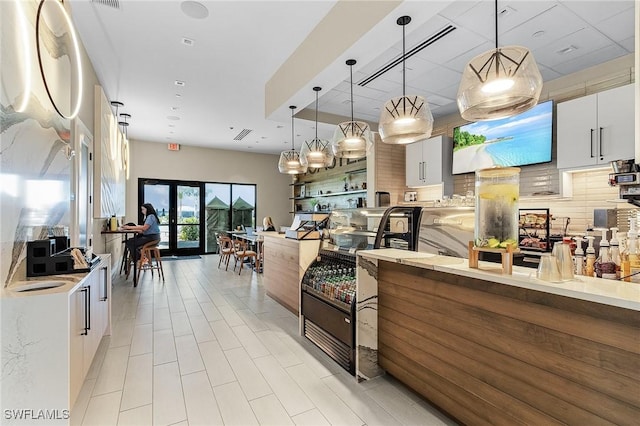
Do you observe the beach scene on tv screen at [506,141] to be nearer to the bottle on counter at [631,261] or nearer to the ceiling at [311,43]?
the ceiling at [311,43]

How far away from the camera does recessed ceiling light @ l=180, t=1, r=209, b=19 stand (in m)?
3.14

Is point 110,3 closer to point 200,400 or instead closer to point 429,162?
point 200,400

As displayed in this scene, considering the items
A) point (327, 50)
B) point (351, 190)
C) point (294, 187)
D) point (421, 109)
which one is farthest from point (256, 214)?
point (421, 109)

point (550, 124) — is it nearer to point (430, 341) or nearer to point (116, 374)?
point (430, 341)

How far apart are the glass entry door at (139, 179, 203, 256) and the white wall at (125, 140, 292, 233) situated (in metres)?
0.26

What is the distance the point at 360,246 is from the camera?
10.00 ft

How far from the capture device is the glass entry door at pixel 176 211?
950 cm

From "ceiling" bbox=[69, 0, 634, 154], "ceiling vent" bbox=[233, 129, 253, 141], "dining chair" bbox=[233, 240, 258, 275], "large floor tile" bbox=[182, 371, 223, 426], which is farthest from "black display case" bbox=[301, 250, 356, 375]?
"ceiling vent" bbox=[233, 129, 253, 141]

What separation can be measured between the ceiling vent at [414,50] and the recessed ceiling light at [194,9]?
7.70ft

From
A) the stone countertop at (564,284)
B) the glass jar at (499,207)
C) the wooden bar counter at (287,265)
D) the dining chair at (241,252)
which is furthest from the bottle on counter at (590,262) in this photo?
the dining chair at (241,252)

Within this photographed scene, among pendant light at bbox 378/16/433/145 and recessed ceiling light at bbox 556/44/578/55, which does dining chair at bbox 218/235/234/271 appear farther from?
recessed ceiling light at bbox 556/44/578/55

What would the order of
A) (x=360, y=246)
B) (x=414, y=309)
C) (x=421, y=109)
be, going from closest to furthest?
(x=414, y=309) < (x=421, y=109) < (x=360, y=246)

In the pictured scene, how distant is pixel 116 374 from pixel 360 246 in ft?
8.01

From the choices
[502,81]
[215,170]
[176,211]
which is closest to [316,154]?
[502,81]
